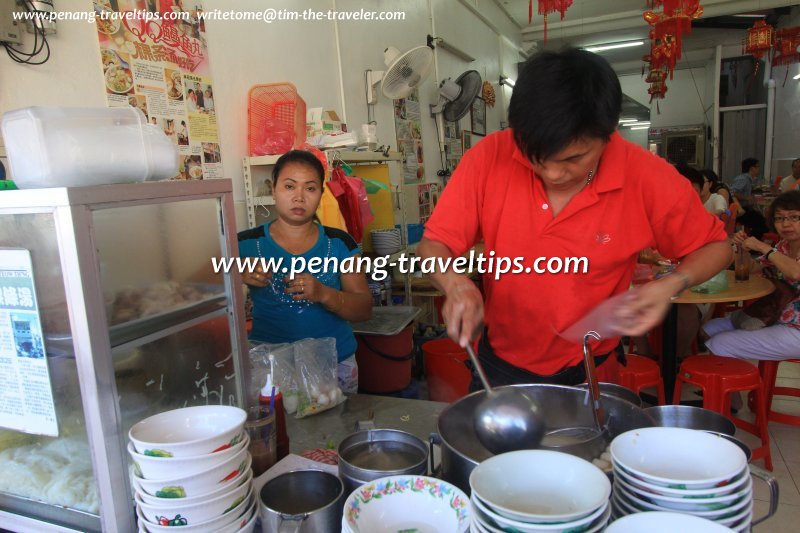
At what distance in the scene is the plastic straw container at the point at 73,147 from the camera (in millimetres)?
979

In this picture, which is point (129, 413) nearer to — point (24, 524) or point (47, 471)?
point (47, 471)

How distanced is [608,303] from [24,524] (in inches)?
52.2

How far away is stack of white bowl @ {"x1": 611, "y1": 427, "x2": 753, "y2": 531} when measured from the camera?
743 mm

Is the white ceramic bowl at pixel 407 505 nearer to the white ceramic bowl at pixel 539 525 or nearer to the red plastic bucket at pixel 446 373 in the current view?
the white ceramic bowl at pixel 539 525

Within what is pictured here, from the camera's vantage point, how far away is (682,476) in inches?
34.0

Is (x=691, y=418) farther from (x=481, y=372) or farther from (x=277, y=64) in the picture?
(x=277, y=64)

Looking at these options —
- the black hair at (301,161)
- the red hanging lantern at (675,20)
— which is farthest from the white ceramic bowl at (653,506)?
the red hanging lantern at (675,20)

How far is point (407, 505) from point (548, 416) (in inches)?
16.5

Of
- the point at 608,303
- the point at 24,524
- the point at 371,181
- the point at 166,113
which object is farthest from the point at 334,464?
the point at 371,181

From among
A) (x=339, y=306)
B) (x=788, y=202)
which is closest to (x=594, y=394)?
(x=339, y=306)

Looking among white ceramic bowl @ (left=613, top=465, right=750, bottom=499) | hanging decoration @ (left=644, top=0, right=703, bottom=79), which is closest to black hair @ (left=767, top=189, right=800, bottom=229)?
hanging decoration @ (left=644, top=0, right=703, bottom=79)

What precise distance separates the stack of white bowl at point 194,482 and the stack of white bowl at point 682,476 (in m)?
0.61

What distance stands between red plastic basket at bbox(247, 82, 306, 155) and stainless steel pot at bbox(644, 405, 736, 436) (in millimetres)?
2258

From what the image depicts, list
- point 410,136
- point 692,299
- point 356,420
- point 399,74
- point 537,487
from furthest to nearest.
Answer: point 410,136 → point 399,74 → point 692,299 → point 356,420 → point 537,487
